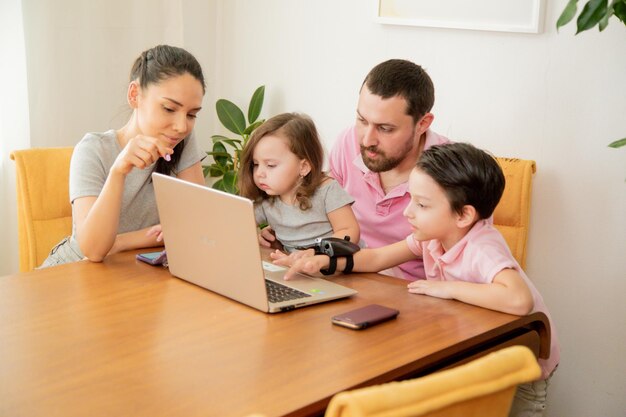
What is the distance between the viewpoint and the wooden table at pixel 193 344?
4.33ft

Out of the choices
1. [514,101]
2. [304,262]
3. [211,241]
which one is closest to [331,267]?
[304,262]

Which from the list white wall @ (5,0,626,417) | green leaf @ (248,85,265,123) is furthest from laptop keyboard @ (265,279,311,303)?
green leaf @ (248,85,265,123)

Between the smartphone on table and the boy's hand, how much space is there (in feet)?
0.91

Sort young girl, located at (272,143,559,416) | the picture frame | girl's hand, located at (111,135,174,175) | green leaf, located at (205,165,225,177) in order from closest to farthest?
1. young girl, located at (272,143,559,416)
2. girl's hand, located at (111,135,174,175)
3. the picture frame
4. green leaf, located at (205,165,225,177)

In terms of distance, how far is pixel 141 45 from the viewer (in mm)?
3332

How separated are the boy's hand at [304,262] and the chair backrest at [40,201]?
0.76 metres

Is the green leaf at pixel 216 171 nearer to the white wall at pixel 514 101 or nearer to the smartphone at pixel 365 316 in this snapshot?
the white wall at pixel 514 101

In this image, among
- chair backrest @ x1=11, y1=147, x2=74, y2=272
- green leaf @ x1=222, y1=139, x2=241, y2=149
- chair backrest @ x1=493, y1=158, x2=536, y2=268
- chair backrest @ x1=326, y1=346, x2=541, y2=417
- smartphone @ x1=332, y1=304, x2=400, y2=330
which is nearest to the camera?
chair backrest @ x1=326, y1=346, x2=541, y2=417

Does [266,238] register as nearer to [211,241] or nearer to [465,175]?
[211,241]

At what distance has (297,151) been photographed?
2312 mm

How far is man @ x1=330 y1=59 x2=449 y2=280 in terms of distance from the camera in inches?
95.7

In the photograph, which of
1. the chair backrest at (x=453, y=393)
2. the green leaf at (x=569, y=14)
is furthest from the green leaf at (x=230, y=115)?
the chair backrest at (x=453, y=393)

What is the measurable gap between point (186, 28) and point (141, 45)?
0.29 meters

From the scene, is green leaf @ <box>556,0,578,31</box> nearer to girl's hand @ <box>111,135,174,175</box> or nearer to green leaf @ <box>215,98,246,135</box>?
girl's hand @ <box>111,135,174,175</box>
